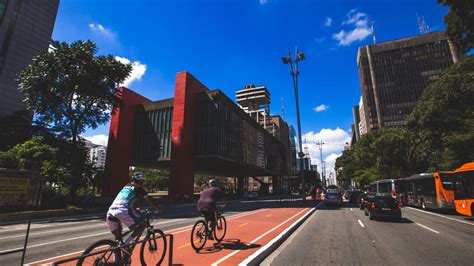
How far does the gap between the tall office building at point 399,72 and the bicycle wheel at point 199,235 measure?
10118cm

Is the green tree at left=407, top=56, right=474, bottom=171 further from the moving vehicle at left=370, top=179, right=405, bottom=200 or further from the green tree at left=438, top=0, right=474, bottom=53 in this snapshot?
the green tree at left=438, top=0, right=474, bottom=53

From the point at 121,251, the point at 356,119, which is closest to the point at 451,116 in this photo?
the point at 121,251

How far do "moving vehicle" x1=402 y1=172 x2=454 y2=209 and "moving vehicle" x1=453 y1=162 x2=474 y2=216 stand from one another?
1003mm

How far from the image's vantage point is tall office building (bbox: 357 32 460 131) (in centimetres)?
8875

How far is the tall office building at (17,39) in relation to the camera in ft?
134

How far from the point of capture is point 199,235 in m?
6.91

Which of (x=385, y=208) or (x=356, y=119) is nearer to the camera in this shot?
(x=385, y=208)

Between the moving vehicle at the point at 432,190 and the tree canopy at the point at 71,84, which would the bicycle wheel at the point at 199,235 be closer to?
the moving vehicle at the point at 432,190

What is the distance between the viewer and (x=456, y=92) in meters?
23.5

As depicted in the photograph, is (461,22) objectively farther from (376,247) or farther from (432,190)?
(376,247)

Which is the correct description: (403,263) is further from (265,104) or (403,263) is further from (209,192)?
(265,104)

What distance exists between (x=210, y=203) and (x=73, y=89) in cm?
2306

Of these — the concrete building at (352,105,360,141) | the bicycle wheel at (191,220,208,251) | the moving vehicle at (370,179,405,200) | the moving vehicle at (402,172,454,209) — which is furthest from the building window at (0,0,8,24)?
the concrete building at (352,105,360,141)

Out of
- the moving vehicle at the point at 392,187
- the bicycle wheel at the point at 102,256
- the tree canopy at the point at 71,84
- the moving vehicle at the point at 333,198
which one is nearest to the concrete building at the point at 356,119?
the moving vehicle at the point at 392,187
